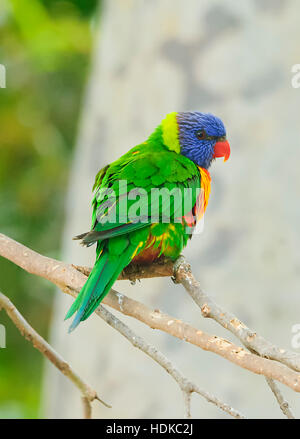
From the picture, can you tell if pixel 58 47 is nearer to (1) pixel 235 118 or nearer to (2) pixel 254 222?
(1) pixel 235 118

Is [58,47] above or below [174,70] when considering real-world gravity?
above

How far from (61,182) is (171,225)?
2645mm

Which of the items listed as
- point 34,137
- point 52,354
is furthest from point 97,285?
point 34,137

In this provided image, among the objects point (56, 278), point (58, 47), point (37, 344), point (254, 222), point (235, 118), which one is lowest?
point (37, 344)

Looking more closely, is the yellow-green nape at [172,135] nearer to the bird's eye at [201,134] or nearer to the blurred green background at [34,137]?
the bird's eye at [201,134]

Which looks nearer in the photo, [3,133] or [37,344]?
[37,344]

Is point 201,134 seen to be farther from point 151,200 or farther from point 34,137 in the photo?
point 34,137

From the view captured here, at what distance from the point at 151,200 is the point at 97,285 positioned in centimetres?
25

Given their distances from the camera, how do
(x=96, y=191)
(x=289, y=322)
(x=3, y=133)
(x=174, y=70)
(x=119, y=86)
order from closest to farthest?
(x=96, y=191) < (x=289, y=322) < (x=174, y=70) < (x=119, y=86) < (x=3, y=133)

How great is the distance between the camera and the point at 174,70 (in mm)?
2652

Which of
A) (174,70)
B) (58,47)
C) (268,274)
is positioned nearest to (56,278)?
(268,274)

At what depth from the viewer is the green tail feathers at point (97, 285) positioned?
997mm

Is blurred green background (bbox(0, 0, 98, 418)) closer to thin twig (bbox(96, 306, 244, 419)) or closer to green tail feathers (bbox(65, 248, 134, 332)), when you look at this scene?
green tail feathers (bbox(65, 248, 134, 332))
